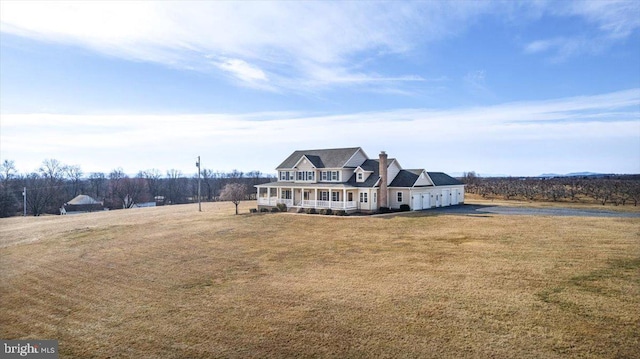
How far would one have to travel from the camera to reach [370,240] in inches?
981

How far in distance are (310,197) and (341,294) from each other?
1101 inches

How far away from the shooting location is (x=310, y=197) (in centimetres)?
4244

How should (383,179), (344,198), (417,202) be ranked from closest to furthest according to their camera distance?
(344,198), (383,179), (417,202)

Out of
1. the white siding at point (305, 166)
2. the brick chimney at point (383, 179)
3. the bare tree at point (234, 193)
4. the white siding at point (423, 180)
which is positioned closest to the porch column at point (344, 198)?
the brick chimney at point (383, 179)

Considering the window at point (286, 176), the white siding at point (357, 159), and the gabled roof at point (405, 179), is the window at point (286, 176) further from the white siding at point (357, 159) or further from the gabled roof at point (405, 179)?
the gabled roof at point (405, 179)

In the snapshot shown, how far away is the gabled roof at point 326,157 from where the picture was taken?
4280 centimetres

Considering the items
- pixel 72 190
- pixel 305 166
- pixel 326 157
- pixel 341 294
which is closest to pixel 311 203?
pixel 305 166

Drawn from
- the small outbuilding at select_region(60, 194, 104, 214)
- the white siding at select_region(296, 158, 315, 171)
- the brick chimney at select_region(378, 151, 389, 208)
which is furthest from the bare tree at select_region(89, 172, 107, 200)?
the brick chimney at select_region(378, 151, 389, 208)

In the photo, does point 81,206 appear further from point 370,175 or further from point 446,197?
point 446,197

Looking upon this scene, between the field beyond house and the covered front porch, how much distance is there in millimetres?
11412

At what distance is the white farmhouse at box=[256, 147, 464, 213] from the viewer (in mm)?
39406

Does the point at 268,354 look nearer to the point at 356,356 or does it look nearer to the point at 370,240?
the point at 356,356

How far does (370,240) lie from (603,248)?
13.0 metres

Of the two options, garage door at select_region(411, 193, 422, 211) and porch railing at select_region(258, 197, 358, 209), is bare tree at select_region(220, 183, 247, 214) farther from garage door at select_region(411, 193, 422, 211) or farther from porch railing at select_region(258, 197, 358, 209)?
garage door at select_region(411, 193, 422, 211)
